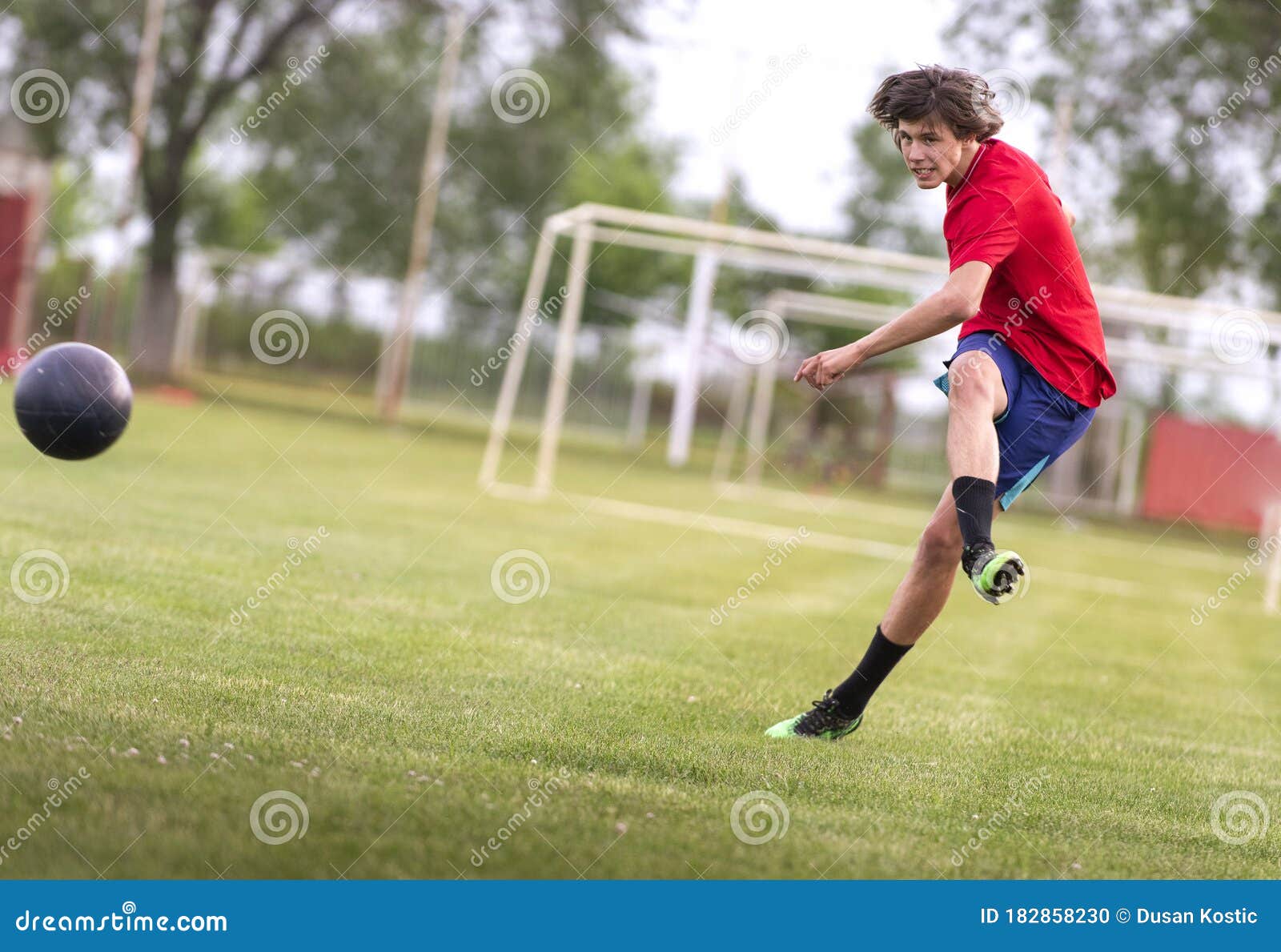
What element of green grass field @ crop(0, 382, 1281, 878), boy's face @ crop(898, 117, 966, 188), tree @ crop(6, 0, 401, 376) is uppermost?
tree @ crop(6, 0, 401, 376)

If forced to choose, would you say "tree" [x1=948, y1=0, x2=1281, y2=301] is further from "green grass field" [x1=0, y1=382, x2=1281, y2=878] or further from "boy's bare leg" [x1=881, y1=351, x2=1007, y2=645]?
"boy's bare leg" [x1=881, y1=351, x2=1007, y2=645]

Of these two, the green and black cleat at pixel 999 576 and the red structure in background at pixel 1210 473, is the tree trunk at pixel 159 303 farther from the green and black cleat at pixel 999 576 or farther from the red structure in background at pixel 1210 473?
the green and black cleat at pixel 999 576

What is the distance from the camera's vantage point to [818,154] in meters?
42.7

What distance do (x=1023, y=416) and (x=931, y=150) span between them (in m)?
0.90

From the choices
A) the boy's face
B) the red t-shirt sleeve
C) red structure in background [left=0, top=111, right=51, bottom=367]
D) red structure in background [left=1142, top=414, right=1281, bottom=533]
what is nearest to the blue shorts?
the red t-shirt sleeve

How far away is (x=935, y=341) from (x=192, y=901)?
27.7 meters

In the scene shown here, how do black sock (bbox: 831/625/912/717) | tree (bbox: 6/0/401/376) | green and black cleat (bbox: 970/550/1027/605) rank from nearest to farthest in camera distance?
green and black cleat (bbox: 970/550/1027/605), black sock (bbox: 831/625/912/717), tree (bbox: 6/0/401/376)

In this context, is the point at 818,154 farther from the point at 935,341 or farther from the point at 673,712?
the point at 673,712

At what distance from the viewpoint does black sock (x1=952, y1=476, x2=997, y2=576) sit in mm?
4059

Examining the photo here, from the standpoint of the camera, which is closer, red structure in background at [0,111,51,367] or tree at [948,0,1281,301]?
tree at [948,0,1281,301]

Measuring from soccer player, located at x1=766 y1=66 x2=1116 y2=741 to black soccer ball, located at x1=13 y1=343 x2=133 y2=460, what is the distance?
2.86 meters

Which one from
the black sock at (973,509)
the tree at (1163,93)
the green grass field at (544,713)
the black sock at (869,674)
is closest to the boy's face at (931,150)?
the black sock at (973,509)

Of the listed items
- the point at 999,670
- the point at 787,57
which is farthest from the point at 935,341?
the point at 999,670

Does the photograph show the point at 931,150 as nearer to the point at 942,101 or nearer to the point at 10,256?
the point at 942,101
